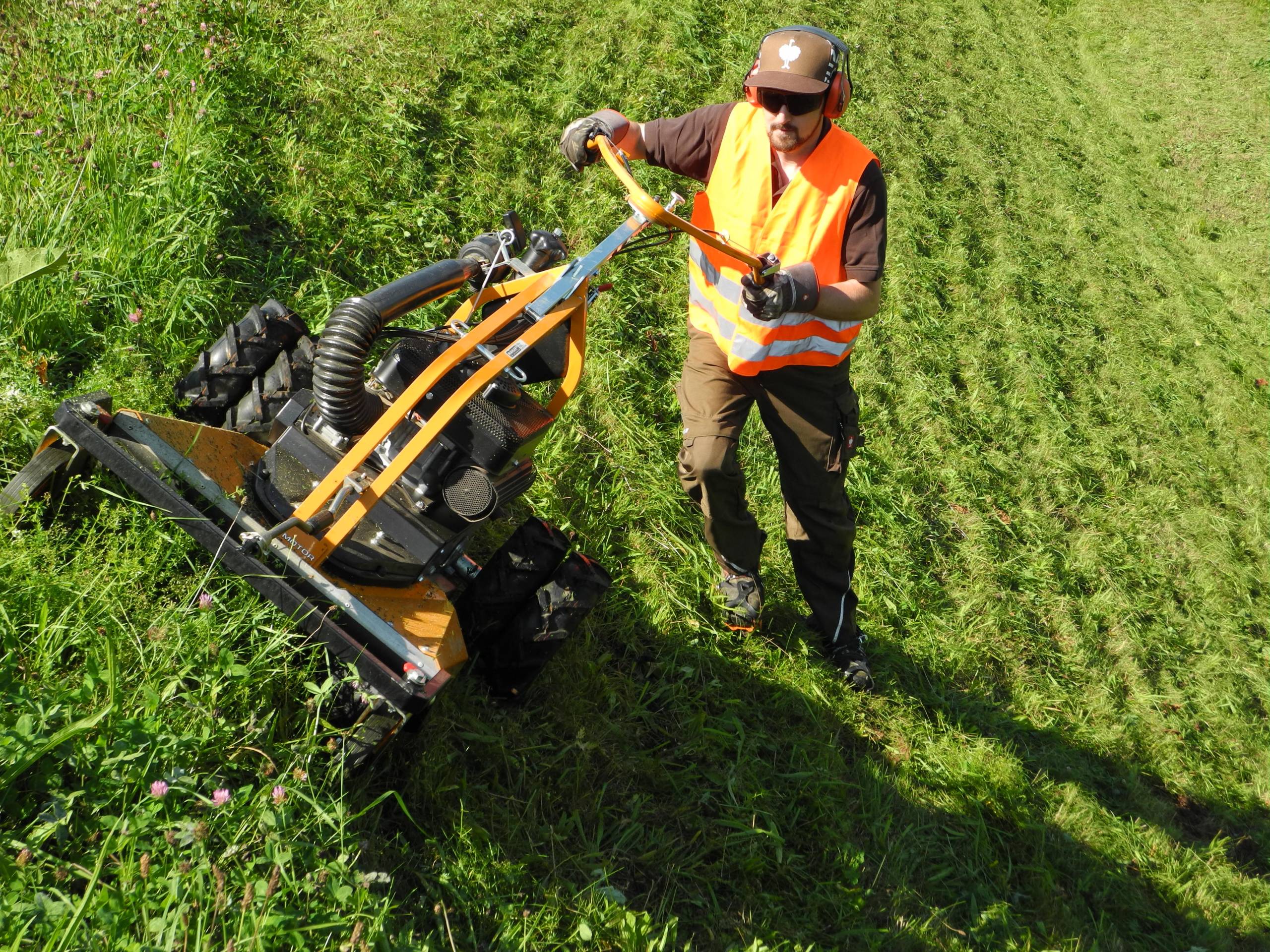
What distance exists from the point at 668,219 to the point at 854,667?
238 cm

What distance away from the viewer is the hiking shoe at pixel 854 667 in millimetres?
4621

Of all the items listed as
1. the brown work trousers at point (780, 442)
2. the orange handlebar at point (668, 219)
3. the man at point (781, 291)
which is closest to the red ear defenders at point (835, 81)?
the man at point (781, 291)

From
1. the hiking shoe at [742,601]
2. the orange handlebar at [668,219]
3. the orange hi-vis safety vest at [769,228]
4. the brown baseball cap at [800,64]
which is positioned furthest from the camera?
the hiking shoe at [742,601]

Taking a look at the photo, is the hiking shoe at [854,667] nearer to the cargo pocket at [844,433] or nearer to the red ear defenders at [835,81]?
Result: the cargo pocket at [844,433]

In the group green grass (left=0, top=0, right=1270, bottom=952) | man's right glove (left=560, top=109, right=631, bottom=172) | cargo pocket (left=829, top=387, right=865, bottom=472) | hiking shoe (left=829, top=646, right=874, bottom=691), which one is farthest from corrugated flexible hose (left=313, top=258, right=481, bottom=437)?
hiking shoe (left=829, top=646, right=874, bottom=691)

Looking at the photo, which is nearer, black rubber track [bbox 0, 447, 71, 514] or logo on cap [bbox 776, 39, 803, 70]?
black rubber track [bbox 0, 447, 71, 514]

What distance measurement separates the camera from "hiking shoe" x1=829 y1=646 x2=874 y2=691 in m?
4.62

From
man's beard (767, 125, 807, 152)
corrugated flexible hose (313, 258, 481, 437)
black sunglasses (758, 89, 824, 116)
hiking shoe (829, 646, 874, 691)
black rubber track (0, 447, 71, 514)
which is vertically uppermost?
black sunglasses (758, 89, 824, 116)

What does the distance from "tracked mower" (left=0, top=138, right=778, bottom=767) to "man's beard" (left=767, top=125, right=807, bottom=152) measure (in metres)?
→ 0.52

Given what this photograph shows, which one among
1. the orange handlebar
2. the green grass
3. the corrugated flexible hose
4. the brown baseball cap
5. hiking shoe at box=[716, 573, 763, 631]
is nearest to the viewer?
the green grass

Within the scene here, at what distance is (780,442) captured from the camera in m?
4.17

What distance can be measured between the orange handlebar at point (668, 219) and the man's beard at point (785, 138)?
1.43 ft

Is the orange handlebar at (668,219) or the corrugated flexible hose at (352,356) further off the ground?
the orange handlebar at (668,219)

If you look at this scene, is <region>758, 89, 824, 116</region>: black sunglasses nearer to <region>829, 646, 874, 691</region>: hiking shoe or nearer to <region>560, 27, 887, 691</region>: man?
<region>560, 27, 887, 691</region>: man
